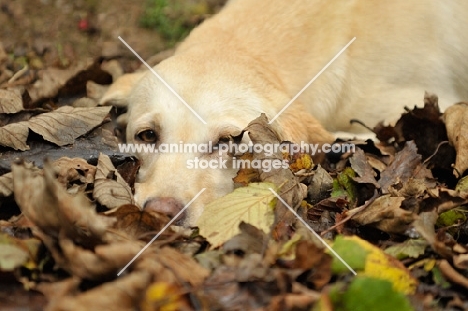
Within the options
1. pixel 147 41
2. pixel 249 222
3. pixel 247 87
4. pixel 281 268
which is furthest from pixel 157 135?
pixel 147 41

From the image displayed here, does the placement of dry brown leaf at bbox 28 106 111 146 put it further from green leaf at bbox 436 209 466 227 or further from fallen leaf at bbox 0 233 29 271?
green leaf at bbox 436 209 466 227

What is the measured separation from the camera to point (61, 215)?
2191mm

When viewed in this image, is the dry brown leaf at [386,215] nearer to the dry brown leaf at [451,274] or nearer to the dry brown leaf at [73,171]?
the dry brown leaf at [451,274]

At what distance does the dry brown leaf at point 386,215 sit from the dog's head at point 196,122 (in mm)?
776

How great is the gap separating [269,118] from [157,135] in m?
0.64

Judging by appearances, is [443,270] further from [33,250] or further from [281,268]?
[33,250]

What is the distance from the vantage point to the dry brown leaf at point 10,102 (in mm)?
3463

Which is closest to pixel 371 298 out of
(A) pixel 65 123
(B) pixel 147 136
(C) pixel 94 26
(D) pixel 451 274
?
(D) pixel 451 274

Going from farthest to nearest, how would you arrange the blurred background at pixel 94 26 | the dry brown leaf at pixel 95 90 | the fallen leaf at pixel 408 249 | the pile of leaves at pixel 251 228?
the blurred background at pixel 94 26 < the dry brown leaf at pixel 95 90 < the fallen leaf at pixel 408 249 < the pile of leaves at pixel 251 228

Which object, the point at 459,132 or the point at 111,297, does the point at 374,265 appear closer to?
the point at 111,297

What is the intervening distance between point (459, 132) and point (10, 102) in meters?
2.47

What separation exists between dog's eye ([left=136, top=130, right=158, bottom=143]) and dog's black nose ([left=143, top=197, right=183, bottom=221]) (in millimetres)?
688

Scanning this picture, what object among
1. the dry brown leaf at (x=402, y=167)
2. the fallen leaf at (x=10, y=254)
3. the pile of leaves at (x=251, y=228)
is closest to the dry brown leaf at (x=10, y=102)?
the pile of leaves at (x=251, y=228)

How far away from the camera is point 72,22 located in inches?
235
